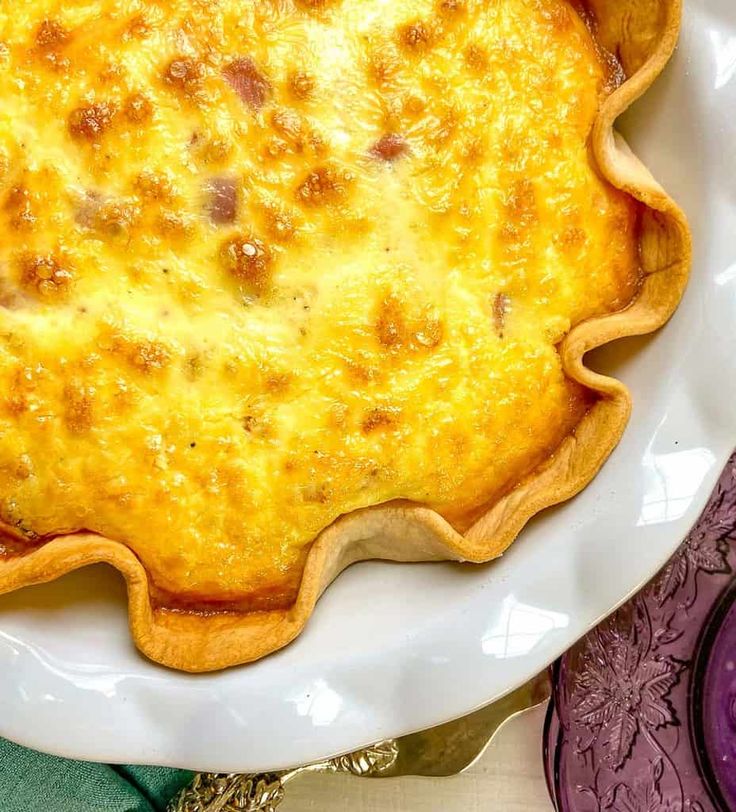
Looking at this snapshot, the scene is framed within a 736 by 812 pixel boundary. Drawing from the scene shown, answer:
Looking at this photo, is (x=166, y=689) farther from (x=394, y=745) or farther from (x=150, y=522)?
(x=394, y=745)

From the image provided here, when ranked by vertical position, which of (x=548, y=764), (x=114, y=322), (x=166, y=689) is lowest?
(x=548, y=764)

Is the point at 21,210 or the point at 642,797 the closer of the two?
the point at 21,210

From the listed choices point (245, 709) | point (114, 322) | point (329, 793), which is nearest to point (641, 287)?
point (114, 322)

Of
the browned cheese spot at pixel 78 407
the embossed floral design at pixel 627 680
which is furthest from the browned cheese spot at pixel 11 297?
the embossed floral design at pixel 627 680

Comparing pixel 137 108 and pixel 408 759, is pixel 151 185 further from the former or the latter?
pixel 408 759

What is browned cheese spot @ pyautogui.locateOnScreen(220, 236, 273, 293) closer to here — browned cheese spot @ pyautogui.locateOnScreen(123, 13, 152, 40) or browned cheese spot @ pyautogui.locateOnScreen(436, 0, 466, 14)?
browned cheese spot @ pyautogui.locateOnScreen(123, 13, 152, 40)

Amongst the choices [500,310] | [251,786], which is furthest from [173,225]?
[251,786]
